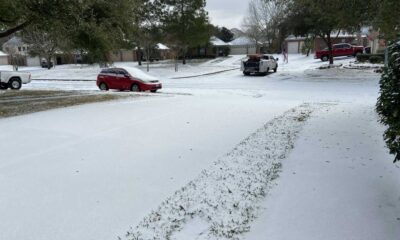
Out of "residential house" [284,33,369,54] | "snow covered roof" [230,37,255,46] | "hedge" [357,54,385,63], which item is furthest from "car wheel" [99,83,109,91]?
"snow covered roof" [230,37,255,46]

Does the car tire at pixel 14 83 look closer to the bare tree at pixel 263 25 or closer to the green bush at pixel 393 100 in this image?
the green bush at pixel 393 100

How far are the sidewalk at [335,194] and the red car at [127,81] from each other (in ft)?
49.5

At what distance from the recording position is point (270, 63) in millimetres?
33719

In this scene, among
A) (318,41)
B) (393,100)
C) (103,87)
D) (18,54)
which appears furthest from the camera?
(18,54)

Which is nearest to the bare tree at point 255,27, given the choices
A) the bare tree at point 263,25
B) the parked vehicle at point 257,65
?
the bare tree at point 263,25

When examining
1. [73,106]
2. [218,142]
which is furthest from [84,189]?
[73,106]

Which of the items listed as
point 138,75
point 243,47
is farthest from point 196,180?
point 243,47

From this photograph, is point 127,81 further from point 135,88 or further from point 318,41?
point 318,41

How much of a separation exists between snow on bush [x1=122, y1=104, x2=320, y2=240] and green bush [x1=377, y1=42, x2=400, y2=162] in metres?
1.70

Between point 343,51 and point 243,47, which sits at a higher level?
point 243,47

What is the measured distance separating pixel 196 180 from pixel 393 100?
9.07ft

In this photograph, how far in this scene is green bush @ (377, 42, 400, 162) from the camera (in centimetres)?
407

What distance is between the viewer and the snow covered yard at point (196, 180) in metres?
4.08

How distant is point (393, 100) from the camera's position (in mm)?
4293
